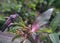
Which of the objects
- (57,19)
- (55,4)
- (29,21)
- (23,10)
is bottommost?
(57,19)

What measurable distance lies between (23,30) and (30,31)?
0.11 ft

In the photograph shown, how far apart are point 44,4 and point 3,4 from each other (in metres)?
0.72

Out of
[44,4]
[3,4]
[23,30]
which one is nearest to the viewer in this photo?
[23,30]

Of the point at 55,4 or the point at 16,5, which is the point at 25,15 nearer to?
the point at 16,5

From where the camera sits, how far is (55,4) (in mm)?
2941

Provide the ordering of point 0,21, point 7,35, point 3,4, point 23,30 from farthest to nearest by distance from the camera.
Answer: point 3,4 → point 0,21 → point 7,35 → point 23,30

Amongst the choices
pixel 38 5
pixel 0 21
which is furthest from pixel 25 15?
pixel 0 21

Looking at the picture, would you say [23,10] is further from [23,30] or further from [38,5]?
[23,30]

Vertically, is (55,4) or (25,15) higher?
(55,4)

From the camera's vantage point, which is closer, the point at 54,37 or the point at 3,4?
the point at 54,37

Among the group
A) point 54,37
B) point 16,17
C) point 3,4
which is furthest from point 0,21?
point 3,4

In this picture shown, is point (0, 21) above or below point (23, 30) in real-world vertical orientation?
above

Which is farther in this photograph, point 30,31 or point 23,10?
point 23,10

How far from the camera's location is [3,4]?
2.35m
